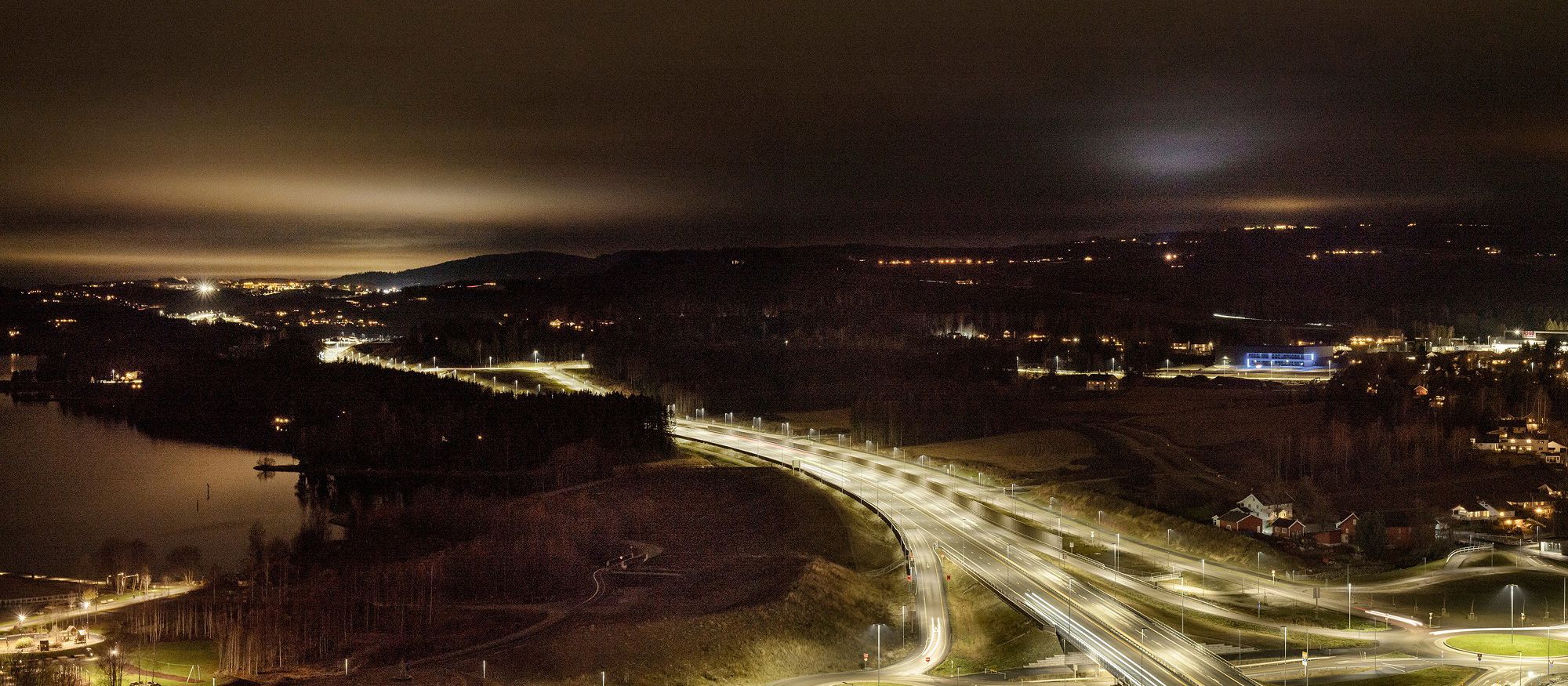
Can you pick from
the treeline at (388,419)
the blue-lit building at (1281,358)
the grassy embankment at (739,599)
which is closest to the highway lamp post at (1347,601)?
the grassy embankment at (739,599)

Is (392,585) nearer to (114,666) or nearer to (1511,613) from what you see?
(114,666)

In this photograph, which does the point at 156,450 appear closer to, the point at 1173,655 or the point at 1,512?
the point at 1,512

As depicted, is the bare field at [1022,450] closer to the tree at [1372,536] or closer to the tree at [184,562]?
the tree at [1372,536]

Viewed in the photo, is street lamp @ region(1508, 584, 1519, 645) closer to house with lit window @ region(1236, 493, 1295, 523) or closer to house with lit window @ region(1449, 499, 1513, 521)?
house with lit window @ region(1236, 493, 1295, 523)

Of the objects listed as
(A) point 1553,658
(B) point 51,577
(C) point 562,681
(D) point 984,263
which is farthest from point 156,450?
Result: (D) point 984,263

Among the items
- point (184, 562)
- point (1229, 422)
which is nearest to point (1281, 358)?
point (1229, 422)

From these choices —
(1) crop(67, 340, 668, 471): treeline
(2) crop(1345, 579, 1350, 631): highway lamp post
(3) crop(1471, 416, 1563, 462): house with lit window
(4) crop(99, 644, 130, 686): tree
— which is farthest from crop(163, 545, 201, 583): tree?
(3) crop(1471, 416, 1563, 462): house with lit window
